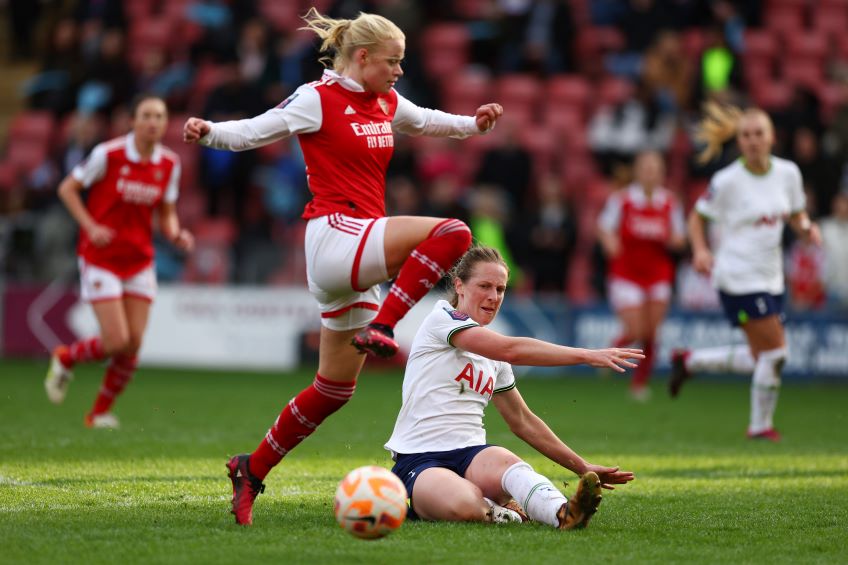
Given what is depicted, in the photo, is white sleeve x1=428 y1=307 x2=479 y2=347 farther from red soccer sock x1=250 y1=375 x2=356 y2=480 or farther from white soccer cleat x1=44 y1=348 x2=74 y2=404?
white soccer cleat x1=44 y1=348 x2=74 y2=404

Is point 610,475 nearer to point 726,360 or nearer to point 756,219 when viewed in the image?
point 756,219

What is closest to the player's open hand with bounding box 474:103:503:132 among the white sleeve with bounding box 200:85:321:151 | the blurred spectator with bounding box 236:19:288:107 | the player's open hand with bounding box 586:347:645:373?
the white sleeve with bounding box 200:85:321:151

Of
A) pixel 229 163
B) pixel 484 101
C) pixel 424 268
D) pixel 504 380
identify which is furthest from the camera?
pixel 484 101

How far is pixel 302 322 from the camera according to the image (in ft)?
55.0

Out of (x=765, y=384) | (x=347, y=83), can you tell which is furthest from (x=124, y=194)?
(x=765, y=384)

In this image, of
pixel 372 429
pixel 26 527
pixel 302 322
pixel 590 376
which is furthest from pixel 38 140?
pixel 26 527

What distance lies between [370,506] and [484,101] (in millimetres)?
14856

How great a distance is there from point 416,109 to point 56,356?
5223 mm

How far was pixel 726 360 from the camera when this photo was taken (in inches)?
427

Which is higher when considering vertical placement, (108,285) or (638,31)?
(638,31)

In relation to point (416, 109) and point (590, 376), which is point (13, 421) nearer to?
point (416, 109)

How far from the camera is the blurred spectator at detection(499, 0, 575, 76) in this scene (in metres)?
19.6

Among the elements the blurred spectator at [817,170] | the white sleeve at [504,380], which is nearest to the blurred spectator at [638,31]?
the blurred spectator at [817,170]

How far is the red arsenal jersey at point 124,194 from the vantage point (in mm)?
10102
